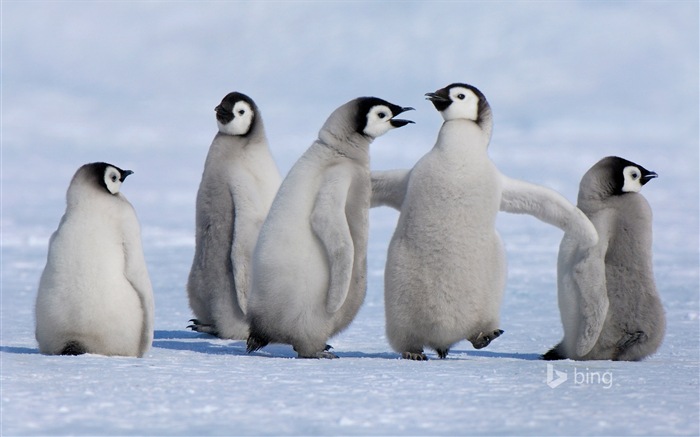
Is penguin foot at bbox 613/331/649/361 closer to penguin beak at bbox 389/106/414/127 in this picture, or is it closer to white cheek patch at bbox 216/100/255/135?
penguin beak at bbox 389/106/414/127

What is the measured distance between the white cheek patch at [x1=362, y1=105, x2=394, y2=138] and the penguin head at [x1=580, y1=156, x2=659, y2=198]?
101 centimetres

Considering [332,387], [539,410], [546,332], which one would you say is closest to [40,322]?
[332,387]

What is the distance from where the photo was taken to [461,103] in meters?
4.55

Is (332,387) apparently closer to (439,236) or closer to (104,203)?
(439,236)

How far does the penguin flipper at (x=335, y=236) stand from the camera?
4.19 meters

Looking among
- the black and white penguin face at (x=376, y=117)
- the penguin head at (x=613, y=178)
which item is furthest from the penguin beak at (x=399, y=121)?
the penguin head at (x=613, y=178)

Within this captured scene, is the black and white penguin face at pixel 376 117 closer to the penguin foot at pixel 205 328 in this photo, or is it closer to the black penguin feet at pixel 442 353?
the black penguin feet at pixel 442 353

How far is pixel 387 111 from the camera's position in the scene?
454cm

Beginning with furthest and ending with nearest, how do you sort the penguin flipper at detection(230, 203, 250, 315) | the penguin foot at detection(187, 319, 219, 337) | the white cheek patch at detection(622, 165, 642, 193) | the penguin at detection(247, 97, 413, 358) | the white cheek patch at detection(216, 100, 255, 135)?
the white cheek patch at detection(216, 100, 255, 135), the penguin foot at detection(187, 319, 219, 337), the penguin flipper at detection(230, 203, 250, 315), the white cheek patch at detection(622, 165, 642, 193), the penguin at detection(247, 97, 413, 358)

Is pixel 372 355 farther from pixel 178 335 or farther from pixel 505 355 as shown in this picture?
pixel 178 335

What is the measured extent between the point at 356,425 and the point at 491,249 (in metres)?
1.87

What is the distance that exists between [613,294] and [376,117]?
1.36 meters

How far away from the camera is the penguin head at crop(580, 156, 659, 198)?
466 cm

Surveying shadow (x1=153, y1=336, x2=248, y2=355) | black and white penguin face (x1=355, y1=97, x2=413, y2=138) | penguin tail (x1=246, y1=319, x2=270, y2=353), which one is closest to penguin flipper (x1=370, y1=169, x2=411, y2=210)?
black and white penguin face (x1=355, y1=97, x2=413, y2=138)
